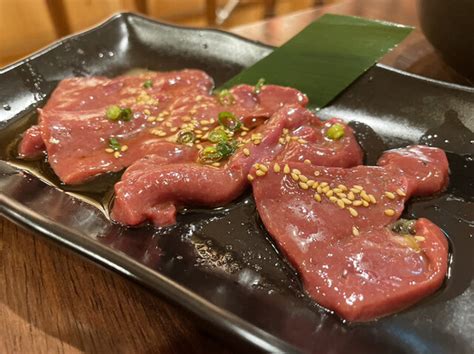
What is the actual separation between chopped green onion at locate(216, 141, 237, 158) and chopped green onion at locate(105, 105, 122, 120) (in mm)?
554

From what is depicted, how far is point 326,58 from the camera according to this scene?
2912 mm

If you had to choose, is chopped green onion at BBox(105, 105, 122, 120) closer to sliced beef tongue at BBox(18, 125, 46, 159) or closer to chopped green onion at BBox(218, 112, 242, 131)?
sliced beef tongue at BBox(18, 125, 46, 159)

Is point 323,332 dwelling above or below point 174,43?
below

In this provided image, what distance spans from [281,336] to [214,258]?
46 centimetres

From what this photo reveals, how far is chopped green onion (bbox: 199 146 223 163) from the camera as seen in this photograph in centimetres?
229

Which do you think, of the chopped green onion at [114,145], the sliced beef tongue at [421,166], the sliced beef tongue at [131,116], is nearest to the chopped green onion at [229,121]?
the sliced beef tongue at [131,116]

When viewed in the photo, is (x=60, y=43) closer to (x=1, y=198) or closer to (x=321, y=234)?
(x=1, y=198)

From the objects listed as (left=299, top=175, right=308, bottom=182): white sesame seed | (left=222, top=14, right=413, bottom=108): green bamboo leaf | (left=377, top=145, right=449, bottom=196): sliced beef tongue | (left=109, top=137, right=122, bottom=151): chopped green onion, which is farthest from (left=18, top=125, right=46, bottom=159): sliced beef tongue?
(left=377, top=145, right=449, bottom=196): sliced beef tongue

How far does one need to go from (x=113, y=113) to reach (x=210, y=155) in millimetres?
567

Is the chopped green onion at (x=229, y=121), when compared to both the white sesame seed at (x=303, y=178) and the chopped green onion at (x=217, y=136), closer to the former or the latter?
the chopped green onion at (x=217, y=136)

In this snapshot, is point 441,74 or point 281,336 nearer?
point 281,336

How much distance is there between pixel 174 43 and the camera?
324 cm

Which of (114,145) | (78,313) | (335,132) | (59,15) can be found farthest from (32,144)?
(59,15)

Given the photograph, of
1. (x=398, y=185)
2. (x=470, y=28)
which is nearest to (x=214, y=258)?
(x=398, y=185)
